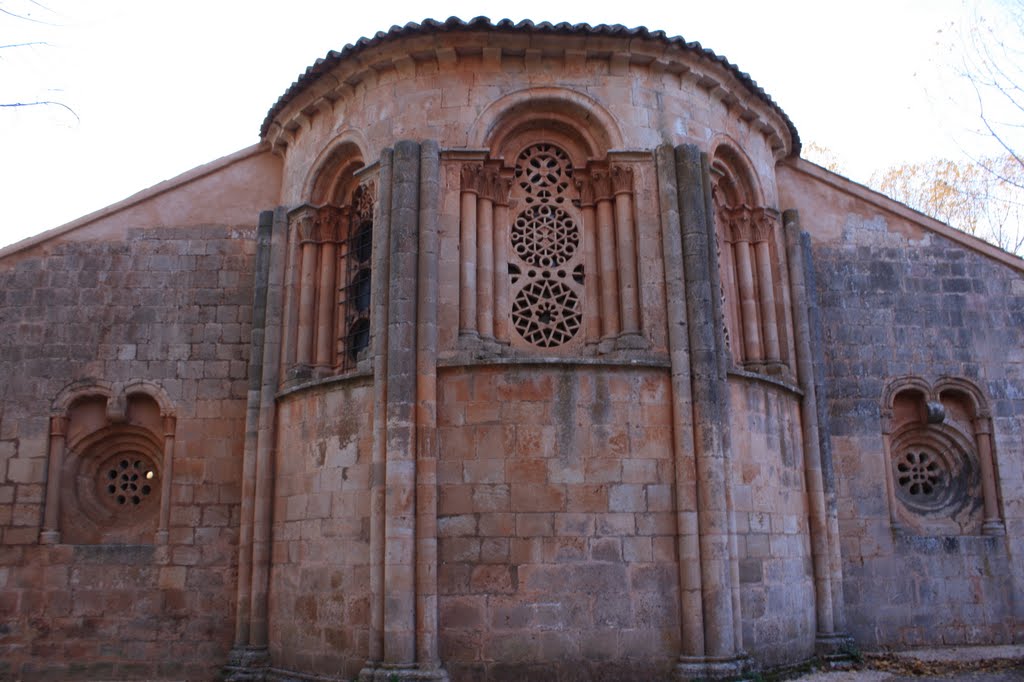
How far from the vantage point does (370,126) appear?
11.2 metres

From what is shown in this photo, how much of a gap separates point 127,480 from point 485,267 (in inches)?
234

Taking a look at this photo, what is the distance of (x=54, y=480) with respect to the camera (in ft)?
39.0

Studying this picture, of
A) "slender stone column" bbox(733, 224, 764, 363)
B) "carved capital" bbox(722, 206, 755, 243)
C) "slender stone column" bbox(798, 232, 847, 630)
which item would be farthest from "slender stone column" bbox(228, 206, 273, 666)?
"slender stone column" bbox(798, 232, 847, 630)

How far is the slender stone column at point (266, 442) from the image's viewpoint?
35.6 feet

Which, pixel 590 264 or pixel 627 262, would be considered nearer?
pixel 627 262

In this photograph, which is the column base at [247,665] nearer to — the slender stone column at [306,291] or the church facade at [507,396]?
the church facade at [507,396]

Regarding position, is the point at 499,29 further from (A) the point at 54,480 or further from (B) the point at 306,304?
(A) the point at 54,480

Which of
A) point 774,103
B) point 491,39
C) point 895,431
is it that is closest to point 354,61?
point 491,39

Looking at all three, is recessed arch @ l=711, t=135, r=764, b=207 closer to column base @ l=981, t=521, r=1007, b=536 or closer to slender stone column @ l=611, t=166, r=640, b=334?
slender stone column @ l=611, t=166, r=640, b=334

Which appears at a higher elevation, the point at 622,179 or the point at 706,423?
the point at 622,179

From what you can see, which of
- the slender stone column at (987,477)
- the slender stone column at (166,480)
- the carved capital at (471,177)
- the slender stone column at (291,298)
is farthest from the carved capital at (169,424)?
the slender stone column at (987,477)

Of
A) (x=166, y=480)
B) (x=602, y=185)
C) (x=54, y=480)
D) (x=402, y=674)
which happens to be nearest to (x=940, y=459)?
(x=602, y=185)

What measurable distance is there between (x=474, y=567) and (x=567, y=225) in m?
4.14

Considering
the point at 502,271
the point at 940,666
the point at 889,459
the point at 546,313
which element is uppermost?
the point at 502,271
